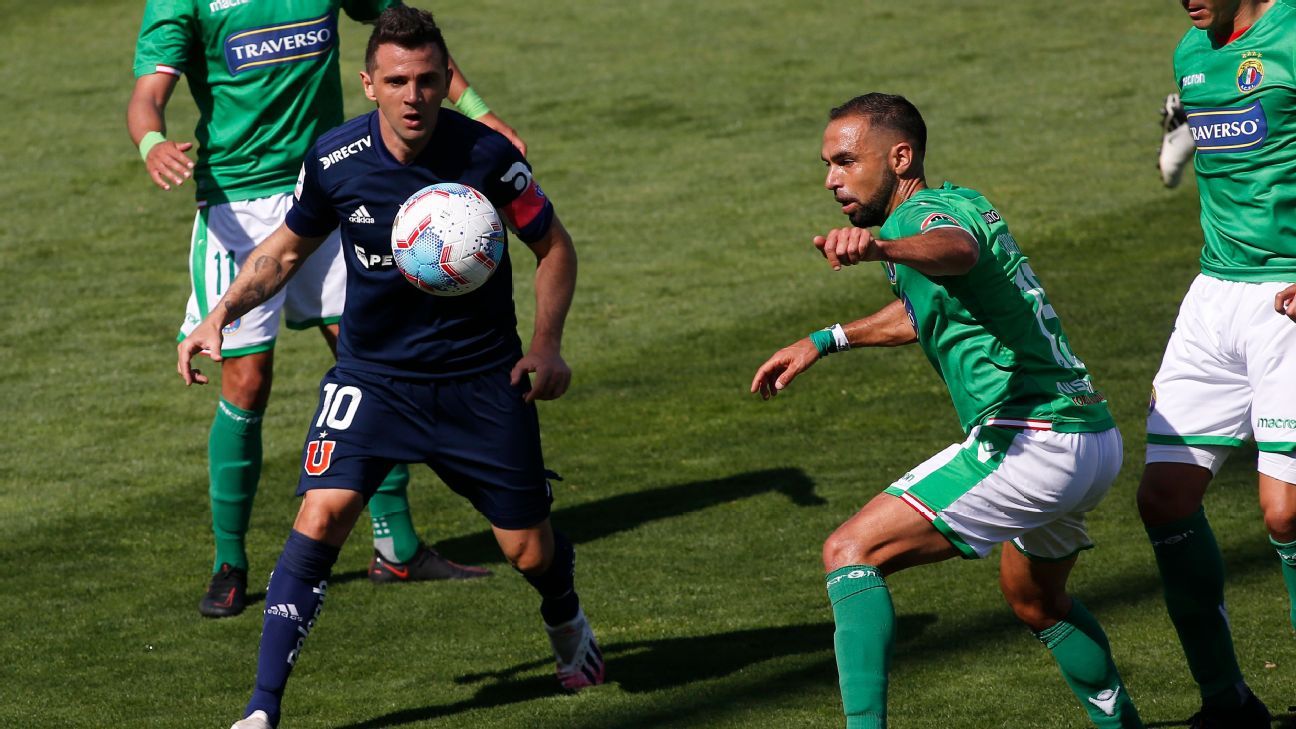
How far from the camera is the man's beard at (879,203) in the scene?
455 cm

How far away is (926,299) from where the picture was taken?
14.9 ft

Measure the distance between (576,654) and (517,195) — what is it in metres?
1.51

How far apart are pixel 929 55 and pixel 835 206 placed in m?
A: 4.41

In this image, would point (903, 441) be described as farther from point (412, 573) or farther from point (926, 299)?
point (926, 299)

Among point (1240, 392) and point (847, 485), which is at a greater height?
point (1240, 392)

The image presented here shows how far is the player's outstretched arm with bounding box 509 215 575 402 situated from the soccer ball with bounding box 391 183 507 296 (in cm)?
23

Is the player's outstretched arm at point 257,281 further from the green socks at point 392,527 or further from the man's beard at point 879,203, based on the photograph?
the man's beard at point 879,203

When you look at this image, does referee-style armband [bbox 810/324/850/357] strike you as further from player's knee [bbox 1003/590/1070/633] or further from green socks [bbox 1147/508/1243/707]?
green socks [bbox 1147/508/1243/707]

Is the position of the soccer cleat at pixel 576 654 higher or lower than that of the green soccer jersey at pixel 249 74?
lower

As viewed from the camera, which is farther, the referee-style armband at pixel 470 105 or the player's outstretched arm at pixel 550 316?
the referee-style armband at pixel 470 105

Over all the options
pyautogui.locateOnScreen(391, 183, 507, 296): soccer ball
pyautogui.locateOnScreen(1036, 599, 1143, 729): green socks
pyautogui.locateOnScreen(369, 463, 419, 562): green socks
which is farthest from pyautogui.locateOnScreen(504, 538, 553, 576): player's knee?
pyautogui.locateOnScreen(1036, 599, 1143, 729): green socks

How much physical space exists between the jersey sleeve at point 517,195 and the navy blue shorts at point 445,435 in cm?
47

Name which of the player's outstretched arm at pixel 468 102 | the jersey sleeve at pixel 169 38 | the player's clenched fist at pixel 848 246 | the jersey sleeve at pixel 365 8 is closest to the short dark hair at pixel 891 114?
the player's clenched fist at pixel 848 246

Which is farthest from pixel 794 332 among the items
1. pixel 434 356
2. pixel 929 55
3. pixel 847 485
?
pixel 929 55
